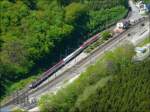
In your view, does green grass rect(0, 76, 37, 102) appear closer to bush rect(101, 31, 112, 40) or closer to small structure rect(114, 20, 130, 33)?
bush rect(101, 31, 112, 40)

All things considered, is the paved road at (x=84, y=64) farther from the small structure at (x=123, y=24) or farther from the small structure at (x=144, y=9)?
the small structure at (x=144, y=9)

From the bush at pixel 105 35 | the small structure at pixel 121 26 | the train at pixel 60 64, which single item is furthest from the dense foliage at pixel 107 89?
the small structure at pixel 121 26

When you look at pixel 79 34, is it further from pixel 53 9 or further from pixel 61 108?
pixel 61 108

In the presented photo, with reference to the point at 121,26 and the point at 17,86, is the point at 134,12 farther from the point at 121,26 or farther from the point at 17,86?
the point at 17,86

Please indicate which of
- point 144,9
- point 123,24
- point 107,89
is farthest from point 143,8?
point 107,89

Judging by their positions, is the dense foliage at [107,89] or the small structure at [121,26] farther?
the small structure at [121,26]

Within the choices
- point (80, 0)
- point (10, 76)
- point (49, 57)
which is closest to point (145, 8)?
point (80, 0)
